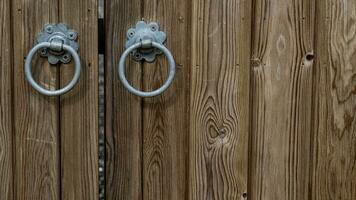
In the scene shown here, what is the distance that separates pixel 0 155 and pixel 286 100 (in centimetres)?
72

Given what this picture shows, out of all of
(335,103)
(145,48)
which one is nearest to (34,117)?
(145,48)

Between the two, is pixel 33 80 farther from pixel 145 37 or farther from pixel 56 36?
pixel 145 37

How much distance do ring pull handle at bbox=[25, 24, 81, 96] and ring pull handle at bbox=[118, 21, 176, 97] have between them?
12cm

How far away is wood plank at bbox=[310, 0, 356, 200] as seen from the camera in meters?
1.38

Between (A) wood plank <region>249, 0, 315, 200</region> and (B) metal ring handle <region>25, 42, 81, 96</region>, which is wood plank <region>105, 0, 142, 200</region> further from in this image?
(A) wood plank <region>249, 0, 315, 200</region>

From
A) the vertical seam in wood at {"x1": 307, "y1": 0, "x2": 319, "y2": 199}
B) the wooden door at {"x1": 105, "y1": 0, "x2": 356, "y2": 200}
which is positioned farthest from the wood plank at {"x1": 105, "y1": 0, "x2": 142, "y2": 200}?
the vertical seam in wood at {"x1": 307, "y1": 0, "x2": 319, "y2": 199}

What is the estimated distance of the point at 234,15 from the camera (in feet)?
4.50

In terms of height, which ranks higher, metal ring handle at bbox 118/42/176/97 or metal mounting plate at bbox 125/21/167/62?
metal mounting plate at bbox 125/21/167/62

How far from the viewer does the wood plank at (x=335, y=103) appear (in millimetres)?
1379

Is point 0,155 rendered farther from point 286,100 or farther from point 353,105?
point 353,105

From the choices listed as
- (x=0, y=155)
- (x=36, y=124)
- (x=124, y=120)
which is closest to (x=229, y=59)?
(x=124, y=120)

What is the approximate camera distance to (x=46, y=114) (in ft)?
4.52

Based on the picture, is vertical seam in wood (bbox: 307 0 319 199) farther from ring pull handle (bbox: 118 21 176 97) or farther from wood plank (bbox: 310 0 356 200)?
ring pull handle (bbox: 118 21 176 97)

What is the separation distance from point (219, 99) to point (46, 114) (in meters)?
0.43
